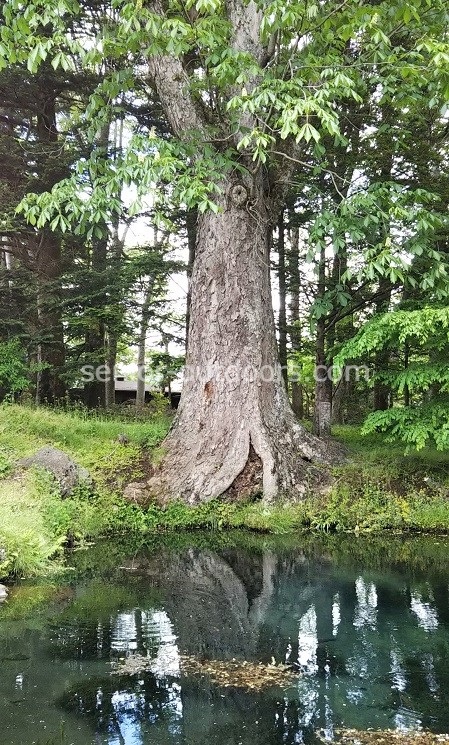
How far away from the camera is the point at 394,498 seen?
317 inches

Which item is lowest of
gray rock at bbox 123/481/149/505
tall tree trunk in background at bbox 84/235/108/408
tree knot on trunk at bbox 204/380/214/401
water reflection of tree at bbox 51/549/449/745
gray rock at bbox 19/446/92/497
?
water reflection of tree at bbox 51/549/449/745

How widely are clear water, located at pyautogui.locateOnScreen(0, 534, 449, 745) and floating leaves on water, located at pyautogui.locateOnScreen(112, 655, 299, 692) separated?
70mm

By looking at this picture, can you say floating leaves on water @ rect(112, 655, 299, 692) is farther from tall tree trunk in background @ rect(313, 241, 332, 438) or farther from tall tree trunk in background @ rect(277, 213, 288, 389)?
tall tree trunk in background @ rect(277, 213, 288, 389)

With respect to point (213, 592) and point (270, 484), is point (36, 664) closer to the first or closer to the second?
point (213, 592)

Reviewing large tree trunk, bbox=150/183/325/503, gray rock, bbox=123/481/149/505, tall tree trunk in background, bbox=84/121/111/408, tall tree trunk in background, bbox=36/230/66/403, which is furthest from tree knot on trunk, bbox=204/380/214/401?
tall tree trunk in background, bbox=36/230/66/403

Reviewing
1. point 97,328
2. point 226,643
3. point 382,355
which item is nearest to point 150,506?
point 226,643

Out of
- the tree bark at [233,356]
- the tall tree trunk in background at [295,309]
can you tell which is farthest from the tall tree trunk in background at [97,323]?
the tall tree trunk in background at [295,309]

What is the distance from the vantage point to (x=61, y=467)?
7793 millimetres

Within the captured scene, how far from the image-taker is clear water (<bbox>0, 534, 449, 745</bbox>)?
2.88m

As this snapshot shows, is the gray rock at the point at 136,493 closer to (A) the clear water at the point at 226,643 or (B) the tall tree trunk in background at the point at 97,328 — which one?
(A) the clear water at the point at 226,643

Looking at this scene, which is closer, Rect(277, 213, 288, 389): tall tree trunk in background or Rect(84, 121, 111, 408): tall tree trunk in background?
Rect(84, 121, 111, 408): tall tree trunk in background

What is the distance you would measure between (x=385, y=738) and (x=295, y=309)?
12.5 metres

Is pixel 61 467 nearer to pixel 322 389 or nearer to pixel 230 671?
pixel 230 671

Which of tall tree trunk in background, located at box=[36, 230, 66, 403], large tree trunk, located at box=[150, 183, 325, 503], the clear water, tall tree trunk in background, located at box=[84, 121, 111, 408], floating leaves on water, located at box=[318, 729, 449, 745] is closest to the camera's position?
floating leaves on water, located at box=[318, 729, 449, 745]
